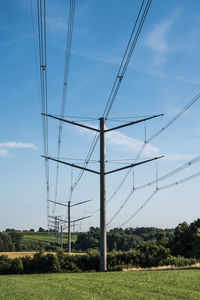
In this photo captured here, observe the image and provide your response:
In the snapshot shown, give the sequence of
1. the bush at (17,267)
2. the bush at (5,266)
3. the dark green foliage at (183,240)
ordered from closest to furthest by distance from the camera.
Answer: the bush at (17,267), the bush at (5,266), the dark green foliage at (183,240)

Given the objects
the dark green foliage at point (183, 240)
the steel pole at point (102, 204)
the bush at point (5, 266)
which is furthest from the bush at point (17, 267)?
the dark green foliage at point (183, 240)

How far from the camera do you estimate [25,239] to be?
183 m

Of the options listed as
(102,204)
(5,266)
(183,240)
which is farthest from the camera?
(183,240)

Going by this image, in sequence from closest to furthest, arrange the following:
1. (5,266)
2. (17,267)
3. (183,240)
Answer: (17,267) < (5,266) < (183,240)

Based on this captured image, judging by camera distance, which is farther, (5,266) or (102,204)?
(5,266)

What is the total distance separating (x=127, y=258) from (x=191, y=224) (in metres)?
58.9

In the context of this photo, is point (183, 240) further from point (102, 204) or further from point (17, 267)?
point (102, 204)

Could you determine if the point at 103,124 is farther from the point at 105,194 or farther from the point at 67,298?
the point at 67,298

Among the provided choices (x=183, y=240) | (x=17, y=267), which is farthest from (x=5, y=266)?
(x=183, y=240)

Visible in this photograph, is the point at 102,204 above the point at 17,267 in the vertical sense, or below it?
above

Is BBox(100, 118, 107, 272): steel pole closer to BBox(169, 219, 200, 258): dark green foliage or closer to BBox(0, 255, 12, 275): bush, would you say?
BBox(0, 255, 12, 275): bush

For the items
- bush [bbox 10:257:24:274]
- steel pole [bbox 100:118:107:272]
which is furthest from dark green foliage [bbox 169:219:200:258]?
steel pole [bbox 100:118:107:272]

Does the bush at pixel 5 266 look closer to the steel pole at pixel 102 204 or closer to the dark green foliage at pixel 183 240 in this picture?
the steel pole at pixel 102 204

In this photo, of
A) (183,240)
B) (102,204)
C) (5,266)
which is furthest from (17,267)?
(183,240)
